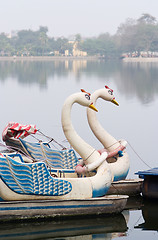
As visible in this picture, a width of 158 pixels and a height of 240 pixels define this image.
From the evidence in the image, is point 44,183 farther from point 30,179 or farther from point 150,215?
point 150,215

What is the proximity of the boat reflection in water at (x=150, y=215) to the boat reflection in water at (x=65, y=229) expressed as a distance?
39cm

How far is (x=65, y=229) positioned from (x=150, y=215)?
5.77 feet

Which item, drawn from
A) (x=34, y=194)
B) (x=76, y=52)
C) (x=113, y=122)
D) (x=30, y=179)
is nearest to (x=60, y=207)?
(x=34, y=194)

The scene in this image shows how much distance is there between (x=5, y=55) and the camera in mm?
174750

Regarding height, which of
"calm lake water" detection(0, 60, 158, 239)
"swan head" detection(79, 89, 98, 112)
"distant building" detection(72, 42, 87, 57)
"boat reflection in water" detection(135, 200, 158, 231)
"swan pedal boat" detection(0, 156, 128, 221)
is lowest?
"distant building" detection(72, 42, 87, 57)

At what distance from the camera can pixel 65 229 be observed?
34.8ft

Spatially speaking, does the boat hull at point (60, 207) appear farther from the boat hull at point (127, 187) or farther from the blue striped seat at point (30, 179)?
the boat hull at point (127, 187)

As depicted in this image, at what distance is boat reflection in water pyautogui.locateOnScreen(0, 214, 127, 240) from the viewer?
10337 mm

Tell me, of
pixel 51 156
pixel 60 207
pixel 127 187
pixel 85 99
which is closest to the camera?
pixel 60 207

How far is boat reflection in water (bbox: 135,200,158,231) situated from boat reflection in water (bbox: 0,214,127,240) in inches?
15.2

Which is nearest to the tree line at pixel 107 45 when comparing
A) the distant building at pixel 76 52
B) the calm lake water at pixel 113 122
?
the distant building at pixel 76 52

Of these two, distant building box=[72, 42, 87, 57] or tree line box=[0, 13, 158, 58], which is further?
distant building box=[72, 42, 87, 57]

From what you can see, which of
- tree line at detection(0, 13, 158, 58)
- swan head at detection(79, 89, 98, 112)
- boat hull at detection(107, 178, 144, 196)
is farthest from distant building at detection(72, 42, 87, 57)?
swan head at detection(79, 89, 98, 112)

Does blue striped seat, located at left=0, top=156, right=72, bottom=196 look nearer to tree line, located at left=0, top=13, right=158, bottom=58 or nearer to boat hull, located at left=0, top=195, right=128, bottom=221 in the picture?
boat hull, located at left=0, top=195, right=128, bottom=221
